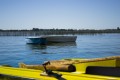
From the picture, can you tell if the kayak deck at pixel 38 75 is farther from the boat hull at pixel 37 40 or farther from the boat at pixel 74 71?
the boat hull at pixel 37 40

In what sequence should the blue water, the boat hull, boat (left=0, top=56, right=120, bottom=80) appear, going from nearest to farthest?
1. boat (left=0, top=56, right=120, bottom=80)
2. the blue water
3. the boat hull

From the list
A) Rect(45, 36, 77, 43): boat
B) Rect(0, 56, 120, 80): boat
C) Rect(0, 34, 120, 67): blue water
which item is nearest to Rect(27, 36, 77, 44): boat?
Rect(45, 36, 77, 43): boat

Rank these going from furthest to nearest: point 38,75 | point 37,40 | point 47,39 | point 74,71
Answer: point 47,39 < point 37,40 < point 74,71 < point 38,75

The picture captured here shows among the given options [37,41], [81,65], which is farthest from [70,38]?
[81,65]

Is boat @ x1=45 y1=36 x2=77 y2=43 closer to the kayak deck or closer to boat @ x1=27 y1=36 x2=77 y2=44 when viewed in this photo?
boat @ x1=27 y1=36 x2=77 y2=44

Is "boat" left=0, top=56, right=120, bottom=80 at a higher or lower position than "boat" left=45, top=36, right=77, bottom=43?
higher

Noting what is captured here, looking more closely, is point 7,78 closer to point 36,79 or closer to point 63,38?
point 36,79

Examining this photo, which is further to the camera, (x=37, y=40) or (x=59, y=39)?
(x=59, y=39)

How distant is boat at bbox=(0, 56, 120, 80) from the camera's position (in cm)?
549

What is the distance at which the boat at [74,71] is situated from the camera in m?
5.49

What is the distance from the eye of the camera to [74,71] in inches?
253

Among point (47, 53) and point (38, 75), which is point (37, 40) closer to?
point (47, 53)

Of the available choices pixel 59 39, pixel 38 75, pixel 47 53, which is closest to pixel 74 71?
pixel 38 75

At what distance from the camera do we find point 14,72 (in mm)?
6820
